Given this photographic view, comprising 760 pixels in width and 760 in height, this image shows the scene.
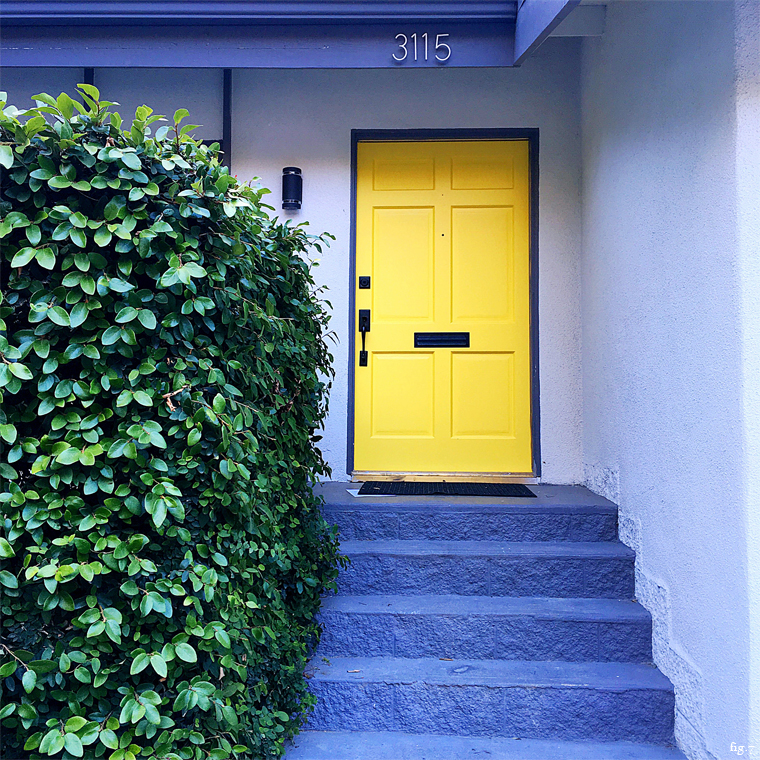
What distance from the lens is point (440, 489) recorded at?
3154mm

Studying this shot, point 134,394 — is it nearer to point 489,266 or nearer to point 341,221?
point 341,221

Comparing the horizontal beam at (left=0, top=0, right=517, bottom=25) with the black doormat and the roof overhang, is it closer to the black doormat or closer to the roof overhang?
the roof overhang

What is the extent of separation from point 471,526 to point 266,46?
2.67 meters

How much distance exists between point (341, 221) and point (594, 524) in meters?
2.28

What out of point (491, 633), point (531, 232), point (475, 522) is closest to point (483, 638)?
point (491, 633)

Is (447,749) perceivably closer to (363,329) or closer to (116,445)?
(116,445)

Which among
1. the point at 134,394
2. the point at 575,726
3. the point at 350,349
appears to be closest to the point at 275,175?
the point at 350,349

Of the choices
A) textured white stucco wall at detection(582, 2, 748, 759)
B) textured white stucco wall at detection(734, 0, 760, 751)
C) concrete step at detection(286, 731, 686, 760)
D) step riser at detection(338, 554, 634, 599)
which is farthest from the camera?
step riser at detection(338, 554, 634, 599)

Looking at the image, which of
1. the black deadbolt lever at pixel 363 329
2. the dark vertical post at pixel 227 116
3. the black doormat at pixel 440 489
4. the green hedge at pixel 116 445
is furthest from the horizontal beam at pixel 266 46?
the black doormat at pixel 440 489

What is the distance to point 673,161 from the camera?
2133 millimetres

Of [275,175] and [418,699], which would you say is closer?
[418,699]

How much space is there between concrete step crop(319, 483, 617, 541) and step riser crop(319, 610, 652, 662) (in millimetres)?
458

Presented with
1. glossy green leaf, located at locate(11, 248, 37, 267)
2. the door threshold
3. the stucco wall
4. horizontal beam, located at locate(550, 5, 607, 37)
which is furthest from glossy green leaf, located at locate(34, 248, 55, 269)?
horizontal beam, located at locate(550, 5, 607, 37)

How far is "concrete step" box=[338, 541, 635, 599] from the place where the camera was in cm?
247
